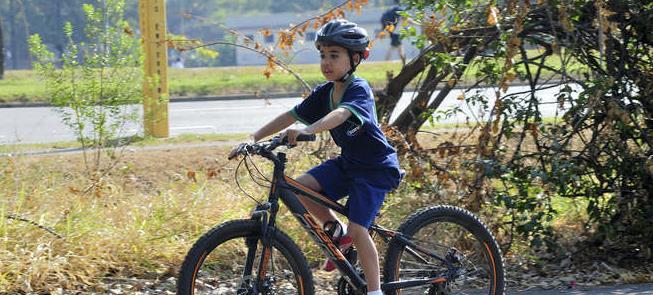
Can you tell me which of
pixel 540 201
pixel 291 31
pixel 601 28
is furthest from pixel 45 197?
pixel 601 28

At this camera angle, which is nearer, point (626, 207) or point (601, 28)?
point (601, 28)

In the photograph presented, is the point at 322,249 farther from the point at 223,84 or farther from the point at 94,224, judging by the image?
the point at 223,84

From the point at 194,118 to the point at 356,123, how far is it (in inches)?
458

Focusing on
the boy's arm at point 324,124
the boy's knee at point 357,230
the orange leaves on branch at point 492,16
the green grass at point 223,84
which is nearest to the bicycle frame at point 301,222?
the boy's knee at point 357,230

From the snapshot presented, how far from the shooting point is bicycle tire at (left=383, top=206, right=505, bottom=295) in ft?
18.0

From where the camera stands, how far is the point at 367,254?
5230 millimetres

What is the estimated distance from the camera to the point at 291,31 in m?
7.89

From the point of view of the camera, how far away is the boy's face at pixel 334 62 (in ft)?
16.7

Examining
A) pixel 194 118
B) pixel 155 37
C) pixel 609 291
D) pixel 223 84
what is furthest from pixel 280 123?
pixel 223 84

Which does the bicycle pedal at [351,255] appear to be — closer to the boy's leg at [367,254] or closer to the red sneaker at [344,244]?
the red sneaker at [344,244]

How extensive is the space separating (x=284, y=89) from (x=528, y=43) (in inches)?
525

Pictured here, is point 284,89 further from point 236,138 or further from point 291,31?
point 291,31

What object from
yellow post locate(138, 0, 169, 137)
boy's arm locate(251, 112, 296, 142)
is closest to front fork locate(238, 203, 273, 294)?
boy's arm locate(251, 112, 296, 142)

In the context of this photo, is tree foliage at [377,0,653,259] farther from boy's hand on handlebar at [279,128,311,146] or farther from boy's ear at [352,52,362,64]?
boy's hand on handlebar at [279,128,311,146]
